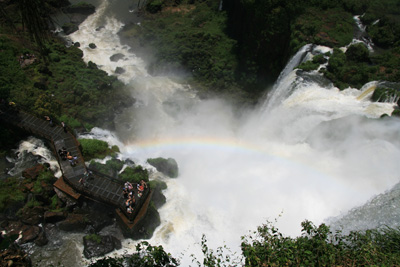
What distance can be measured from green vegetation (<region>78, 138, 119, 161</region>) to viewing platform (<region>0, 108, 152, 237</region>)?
116 centimetres

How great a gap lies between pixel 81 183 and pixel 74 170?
60.6 inches

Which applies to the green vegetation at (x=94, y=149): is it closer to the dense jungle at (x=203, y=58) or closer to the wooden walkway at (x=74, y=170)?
the dense jungle at (x=203, y=58)

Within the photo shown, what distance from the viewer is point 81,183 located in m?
20.1

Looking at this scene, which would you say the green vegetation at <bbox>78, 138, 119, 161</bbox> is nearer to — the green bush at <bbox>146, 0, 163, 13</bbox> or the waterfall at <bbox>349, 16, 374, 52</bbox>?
the waterfall at <bbox>349, 16, 374, 52</bbox>

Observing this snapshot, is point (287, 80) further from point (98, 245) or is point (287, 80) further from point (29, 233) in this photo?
point (29, 233)

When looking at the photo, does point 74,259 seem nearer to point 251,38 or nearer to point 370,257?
point 370,257

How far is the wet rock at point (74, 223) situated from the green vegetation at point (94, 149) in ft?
19.8

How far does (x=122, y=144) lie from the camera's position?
28734 mm

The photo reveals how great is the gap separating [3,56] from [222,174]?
26.7m

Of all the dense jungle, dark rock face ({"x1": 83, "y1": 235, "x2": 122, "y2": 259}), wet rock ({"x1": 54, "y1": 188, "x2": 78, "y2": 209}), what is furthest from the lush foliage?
wet rock ({"x1": 54, "y1": 188, "x2": 78, "y2": 209})

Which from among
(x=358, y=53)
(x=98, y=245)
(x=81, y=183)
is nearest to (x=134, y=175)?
(x=81, y=183)

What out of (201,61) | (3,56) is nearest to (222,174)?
(201,61)

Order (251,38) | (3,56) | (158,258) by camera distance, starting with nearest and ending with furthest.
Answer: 1. (158,258)
2. (3,56)
3. (251,38)

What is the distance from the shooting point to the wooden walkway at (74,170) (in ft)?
64.4
